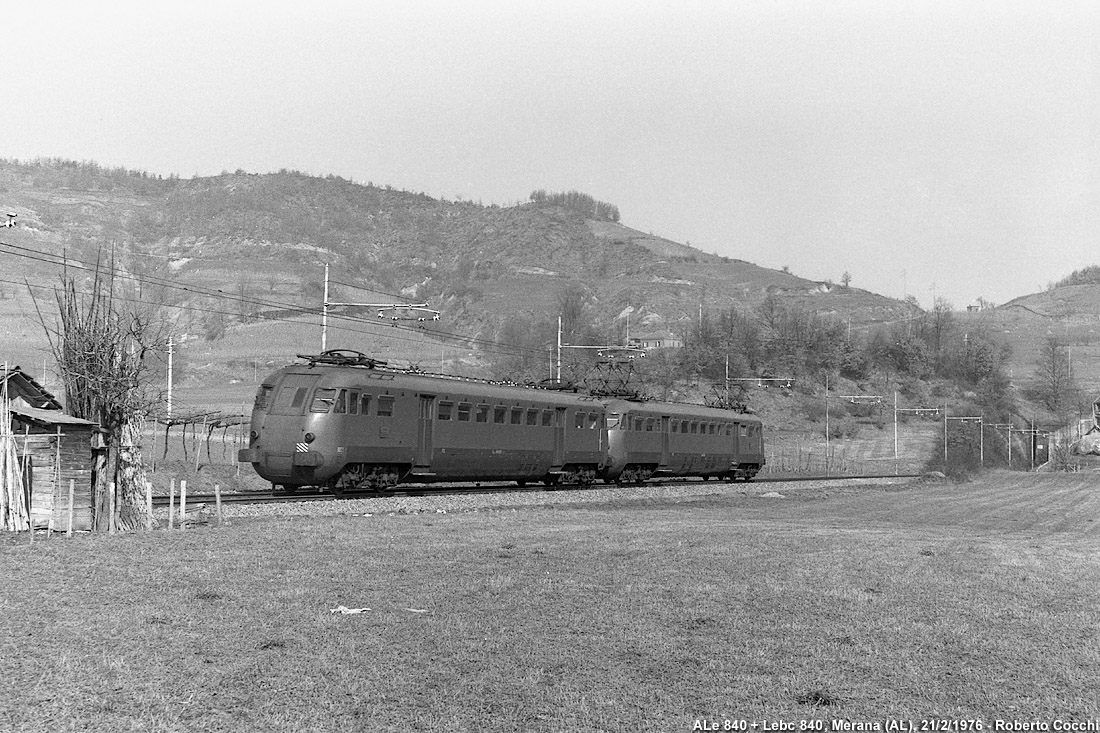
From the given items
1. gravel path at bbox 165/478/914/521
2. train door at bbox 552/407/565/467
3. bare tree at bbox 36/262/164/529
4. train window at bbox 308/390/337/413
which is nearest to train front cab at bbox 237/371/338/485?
train window at bbox 308/390/337/413

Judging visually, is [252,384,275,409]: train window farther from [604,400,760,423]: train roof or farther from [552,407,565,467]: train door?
[604,400,760,423]: train roof

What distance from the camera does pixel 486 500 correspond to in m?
33.8

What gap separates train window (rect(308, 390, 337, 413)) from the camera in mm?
30281

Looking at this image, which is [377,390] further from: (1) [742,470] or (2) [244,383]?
(2) [244,383]

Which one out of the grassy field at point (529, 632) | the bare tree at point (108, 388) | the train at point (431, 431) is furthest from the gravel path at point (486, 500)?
the grassy field at point (529, 632)

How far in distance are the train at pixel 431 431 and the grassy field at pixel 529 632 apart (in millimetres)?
8907

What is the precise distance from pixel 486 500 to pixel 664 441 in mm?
18240

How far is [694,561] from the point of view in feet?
59.2

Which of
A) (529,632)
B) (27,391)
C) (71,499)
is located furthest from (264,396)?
(529,632)

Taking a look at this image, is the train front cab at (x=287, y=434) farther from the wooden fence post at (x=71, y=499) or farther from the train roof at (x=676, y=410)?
the train roof at (x=676, y=410)

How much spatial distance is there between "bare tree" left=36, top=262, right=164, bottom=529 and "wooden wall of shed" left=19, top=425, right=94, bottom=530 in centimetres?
28

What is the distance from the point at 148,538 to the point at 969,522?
22.5m

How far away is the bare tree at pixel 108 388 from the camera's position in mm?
22500

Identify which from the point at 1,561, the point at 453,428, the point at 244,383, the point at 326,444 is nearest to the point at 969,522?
the point at 453,428
